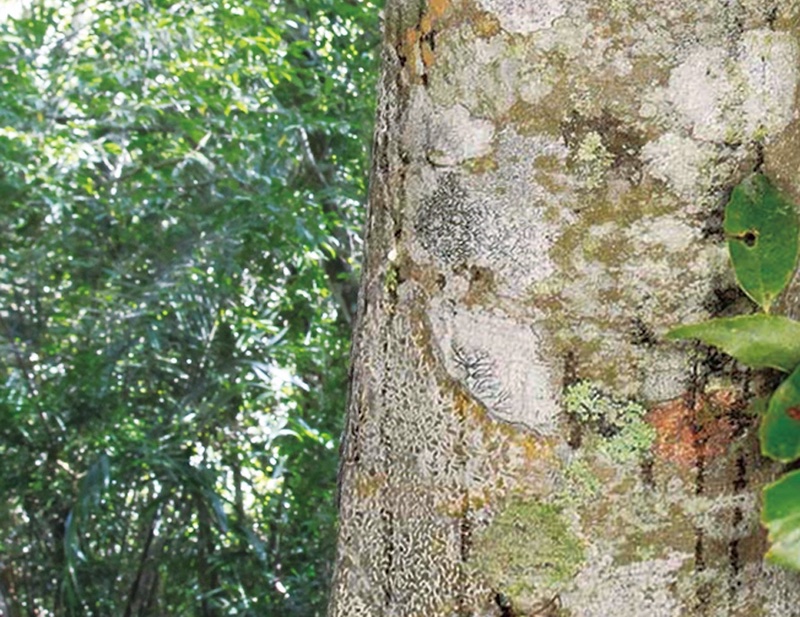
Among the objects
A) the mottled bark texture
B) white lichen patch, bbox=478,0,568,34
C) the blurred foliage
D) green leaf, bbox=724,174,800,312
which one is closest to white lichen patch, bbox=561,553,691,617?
the mottled bark texture

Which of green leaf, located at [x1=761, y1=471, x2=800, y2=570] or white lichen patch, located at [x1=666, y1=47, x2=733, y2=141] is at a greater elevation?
white lichen patch, located at [x1=666, y1=47, x2=733, y2=141]

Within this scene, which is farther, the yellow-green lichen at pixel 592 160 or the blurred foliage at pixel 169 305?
the blurred foliage at pixel 169 305

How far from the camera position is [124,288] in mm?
3527

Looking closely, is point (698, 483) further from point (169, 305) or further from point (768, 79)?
point (169, 305)

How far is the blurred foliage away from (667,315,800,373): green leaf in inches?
113

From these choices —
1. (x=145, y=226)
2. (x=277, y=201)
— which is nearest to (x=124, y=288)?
(x=145, y=226)

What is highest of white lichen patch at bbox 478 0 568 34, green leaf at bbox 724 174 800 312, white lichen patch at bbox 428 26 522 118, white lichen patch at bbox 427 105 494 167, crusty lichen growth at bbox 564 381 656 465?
white lichen patch at bbox 478 0 568 34

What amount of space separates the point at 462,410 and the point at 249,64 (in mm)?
3159

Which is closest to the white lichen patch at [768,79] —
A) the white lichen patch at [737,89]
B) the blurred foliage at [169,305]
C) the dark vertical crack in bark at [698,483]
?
the white lichen patch at [737,89]

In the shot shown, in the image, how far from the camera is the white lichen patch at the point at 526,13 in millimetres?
495

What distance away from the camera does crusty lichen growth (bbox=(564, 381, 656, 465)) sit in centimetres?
49

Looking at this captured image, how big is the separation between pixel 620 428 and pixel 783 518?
0.08 meters

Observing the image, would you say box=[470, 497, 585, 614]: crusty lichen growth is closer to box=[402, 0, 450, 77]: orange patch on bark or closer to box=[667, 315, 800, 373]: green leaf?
box=[667, 315, 800, 373]: green leaf

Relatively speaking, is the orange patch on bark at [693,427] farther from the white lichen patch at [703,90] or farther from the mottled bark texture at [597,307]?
the white lichen patch at [703,90]
